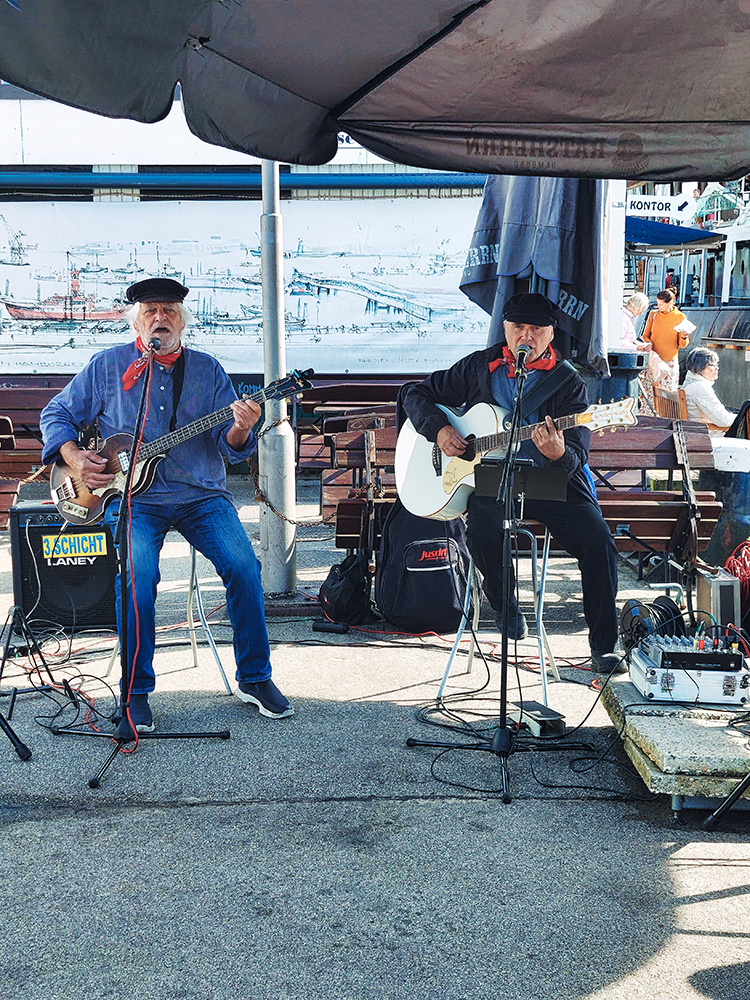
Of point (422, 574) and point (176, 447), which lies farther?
point (422, 574)

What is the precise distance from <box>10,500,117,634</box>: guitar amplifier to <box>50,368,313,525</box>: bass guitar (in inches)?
28.8

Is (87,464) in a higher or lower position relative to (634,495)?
higher

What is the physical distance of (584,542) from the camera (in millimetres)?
5320

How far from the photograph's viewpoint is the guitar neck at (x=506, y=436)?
472 centimetres

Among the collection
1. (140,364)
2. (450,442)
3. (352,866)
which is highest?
(140,364)

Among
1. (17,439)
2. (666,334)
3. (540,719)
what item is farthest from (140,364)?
(666,334)

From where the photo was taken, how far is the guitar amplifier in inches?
230

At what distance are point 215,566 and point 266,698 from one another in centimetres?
63

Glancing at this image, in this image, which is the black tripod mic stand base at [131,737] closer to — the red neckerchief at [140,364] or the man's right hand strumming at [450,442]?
the red neckerchief at [140,364]

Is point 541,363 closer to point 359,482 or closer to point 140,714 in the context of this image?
point 359,482

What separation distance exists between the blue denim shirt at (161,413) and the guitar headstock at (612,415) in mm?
1531

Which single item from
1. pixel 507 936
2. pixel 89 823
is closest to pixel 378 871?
pixel 507 936

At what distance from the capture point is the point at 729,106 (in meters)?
3.60

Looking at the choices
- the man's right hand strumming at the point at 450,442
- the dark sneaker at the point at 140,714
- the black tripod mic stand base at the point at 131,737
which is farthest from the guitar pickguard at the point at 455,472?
the dark sneaker at the point at 140,714
